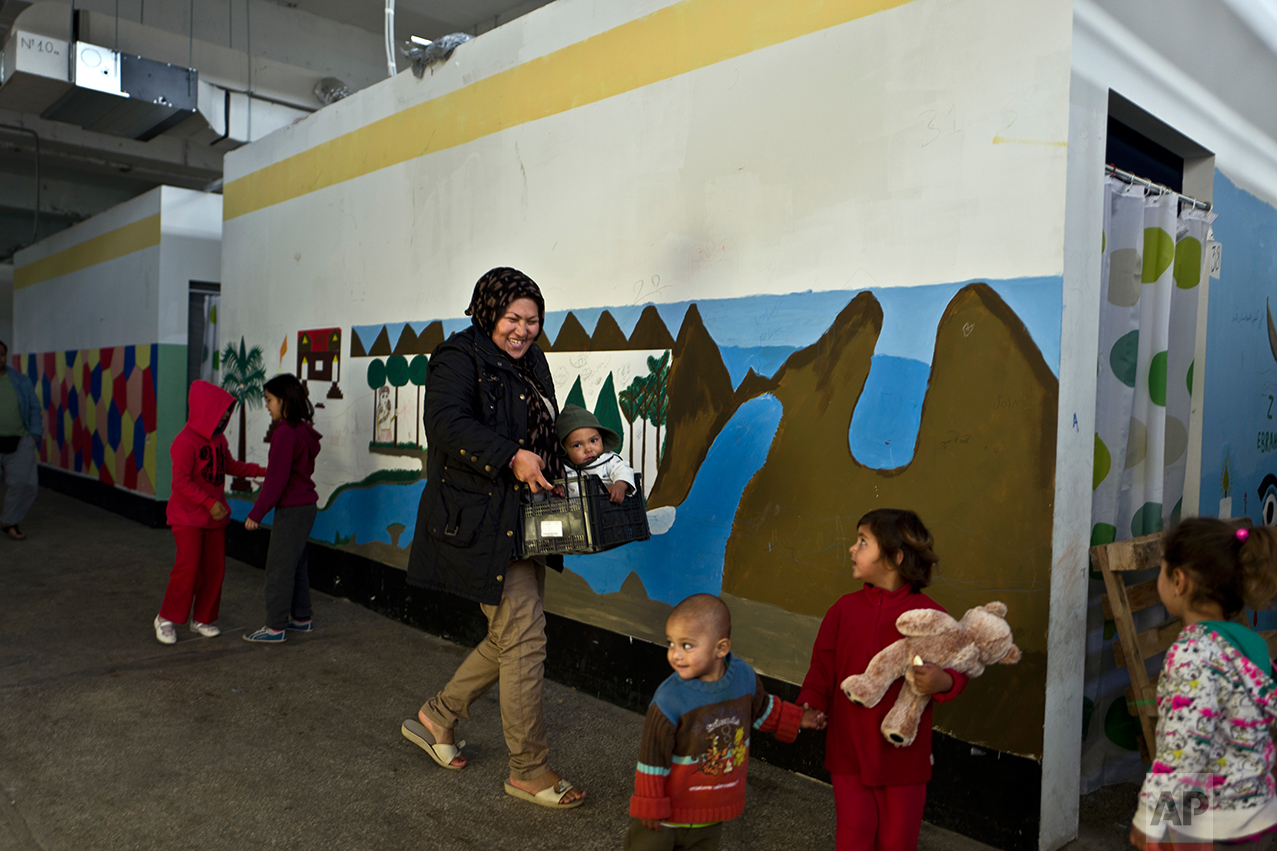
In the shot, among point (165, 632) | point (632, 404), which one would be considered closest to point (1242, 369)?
point (632, 404)

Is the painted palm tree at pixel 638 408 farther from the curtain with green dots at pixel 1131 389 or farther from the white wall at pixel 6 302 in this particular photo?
the white wall at pixel 6 302

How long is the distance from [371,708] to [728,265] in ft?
7.81

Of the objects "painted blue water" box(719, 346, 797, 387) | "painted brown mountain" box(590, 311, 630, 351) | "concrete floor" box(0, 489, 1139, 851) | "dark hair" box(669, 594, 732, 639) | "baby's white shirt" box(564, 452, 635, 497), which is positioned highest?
"painted brown mountain" box(590, 311, 630, 351)

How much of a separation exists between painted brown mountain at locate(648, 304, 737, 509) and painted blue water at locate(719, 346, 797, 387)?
3cm

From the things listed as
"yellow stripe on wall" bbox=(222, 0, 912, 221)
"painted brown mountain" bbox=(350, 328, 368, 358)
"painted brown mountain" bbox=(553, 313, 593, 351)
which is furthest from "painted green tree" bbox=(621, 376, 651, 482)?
"painted brown mountain" bbox=(350, 328, 368, 358)

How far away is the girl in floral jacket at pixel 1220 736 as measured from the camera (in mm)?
1667

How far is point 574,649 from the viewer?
158 inches

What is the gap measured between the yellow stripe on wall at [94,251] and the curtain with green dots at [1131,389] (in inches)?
321

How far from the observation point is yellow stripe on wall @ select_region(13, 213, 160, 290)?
8367 mm

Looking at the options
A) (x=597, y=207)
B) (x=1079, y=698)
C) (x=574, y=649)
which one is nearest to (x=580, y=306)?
(x=597, y=207)

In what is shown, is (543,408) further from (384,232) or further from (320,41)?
(320,41)

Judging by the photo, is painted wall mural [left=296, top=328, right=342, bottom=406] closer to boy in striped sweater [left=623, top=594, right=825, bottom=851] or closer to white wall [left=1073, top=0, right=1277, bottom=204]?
boy in striped sweater [left=623, top=594, right=825, bottom=851]

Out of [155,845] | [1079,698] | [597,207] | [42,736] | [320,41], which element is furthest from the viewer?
[320,41]

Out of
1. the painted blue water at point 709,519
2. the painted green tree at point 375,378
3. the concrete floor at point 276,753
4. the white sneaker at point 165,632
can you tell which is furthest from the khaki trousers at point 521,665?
the painted green tree at point 375,378
